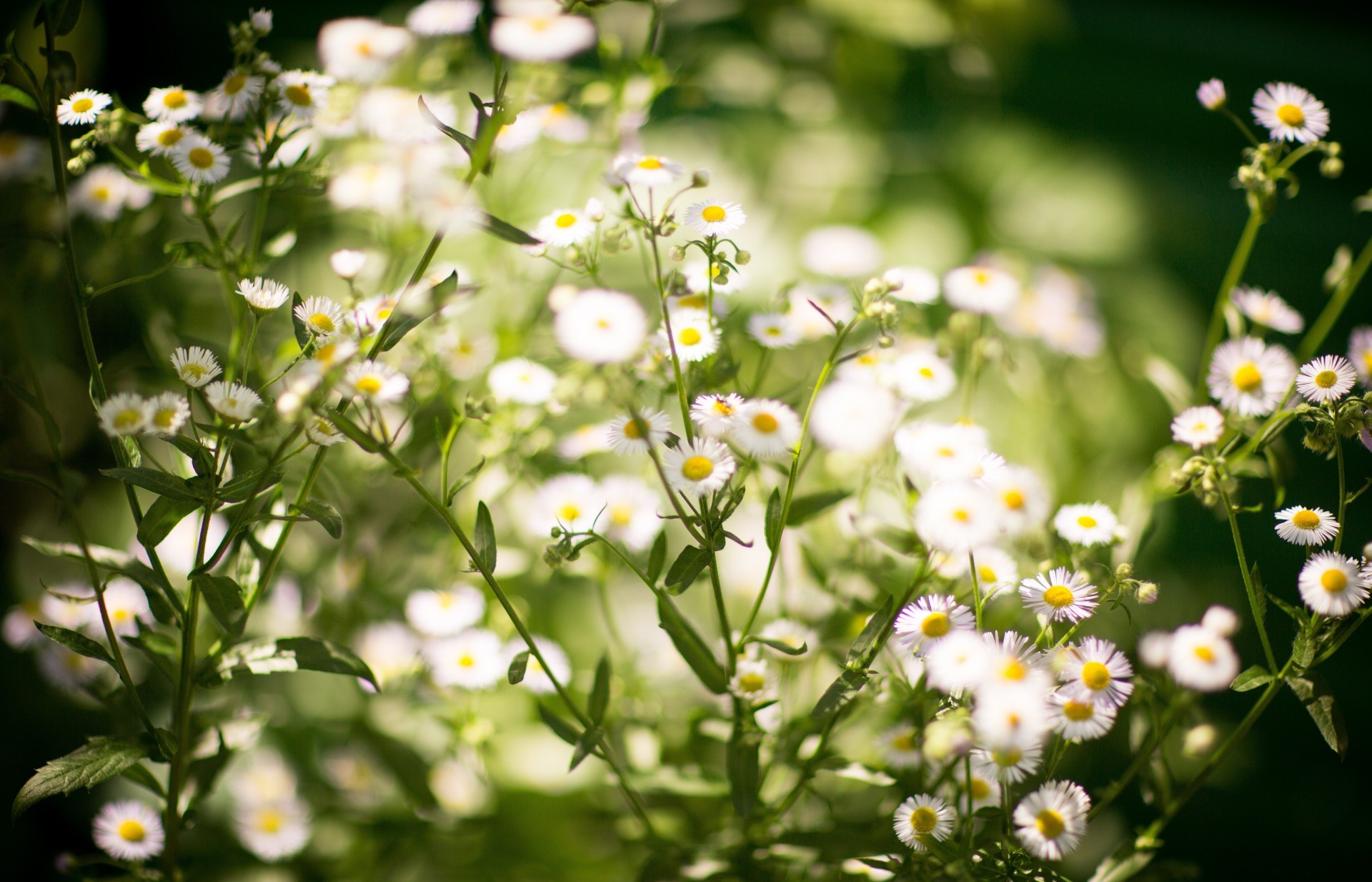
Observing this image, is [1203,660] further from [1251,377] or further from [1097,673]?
[1251,377]

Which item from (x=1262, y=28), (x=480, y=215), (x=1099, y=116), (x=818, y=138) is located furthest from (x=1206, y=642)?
(x=1262, y=28)

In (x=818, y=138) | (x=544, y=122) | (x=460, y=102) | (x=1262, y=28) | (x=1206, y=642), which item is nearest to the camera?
(x=1206, y=642)

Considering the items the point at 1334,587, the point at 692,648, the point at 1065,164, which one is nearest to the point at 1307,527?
the point at 1334,587

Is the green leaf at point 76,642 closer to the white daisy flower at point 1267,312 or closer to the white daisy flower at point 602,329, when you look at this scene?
the white daisy flower at point 602,329

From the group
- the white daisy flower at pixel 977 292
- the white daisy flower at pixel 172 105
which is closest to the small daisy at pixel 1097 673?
the white daisy flower at pixel 977 292

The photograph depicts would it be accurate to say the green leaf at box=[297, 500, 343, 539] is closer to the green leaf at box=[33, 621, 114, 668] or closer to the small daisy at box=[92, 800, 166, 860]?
the green leaf at box=[33, 621, 114, 668]

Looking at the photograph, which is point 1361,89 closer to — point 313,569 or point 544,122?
point 544,122
